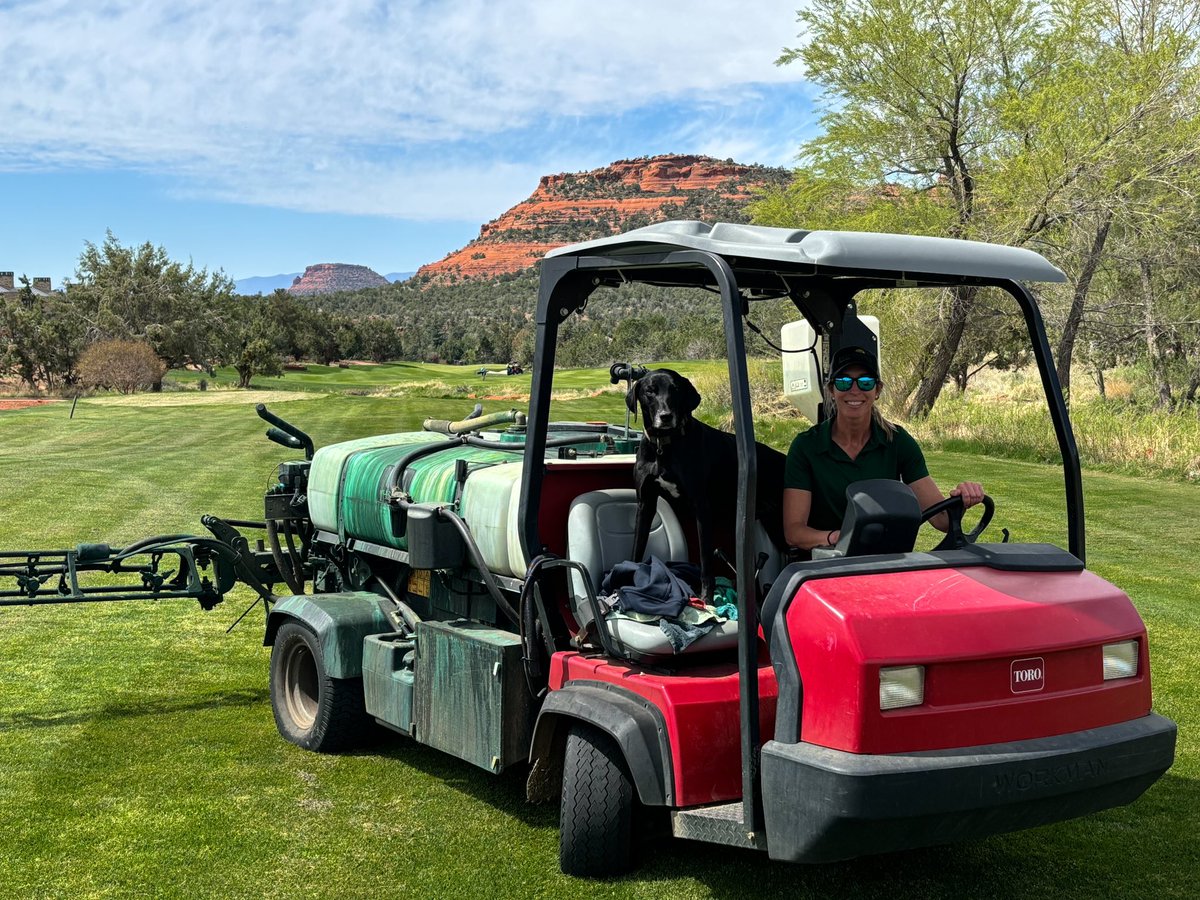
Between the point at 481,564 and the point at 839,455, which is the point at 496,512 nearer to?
the point at 481,564

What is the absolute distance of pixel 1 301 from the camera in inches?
2485

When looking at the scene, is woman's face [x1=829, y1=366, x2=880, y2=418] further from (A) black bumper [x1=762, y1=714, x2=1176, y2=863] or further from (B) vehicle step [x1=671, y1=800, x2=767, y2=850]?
(B) vehicle step [x1=671, y1=800, x2=767, y2=850]

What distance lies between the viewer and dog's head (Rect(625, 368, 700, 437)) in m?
4.36

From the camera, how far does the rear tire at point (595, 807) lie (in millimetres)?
4164

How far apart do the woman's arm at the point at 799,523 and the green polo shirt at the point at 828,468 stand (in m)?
0.04

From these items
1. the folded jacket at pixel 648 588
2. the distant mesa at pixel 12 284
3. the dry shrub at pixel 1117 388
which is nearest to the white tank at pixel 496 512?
the folded jacket at pixel 648 588

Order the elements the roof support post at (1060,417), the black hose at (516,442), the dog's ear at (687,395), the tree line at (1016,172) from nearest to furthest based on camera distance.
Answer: the roof support post at (1060,417)
the dog's ear at (687,395)
the black hose at (516,442)
the tree line at (1016,172)

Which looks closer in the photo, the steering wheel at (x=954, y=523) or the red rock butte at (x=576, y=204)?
the steering wheel at (x=954, y=523)

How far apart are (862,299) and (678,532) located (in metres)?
19.9

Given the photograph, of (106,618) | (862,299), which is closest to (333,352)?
(862,299)

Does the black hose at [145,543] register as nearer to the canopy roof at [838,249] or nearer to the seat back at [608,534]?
the seat back at [608,534]

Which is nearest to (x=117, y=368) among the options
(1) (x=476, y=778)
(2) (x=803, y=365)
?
(1) (x=476, y=778)

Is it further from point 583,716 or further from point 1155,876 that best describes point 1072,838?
point 583,716

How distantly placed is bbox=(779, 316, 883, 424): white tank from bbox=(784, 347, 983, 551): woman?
57 cm
